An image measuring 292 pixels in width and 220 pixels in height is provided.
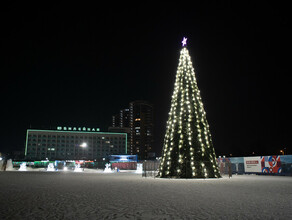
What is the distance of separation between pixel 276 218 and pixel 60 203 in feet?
20.6

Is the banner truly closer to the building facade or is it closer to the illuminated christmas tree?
the illuminated christmas tree

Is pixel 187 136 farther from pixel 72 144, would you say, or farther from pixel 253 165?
pixel 72 144

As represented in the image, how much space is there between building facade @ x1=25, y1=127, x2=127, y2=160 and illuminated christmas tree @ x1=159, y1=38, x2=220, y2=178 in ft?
368

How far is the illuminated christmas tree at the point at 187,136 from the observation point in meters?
19.9

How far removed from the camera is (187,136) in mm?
20719

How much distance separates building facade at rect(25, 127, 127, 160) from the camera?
134 meters

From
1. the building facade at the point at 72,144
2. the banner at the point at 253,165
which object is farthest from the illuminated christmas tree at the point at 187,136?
the building facade at the point at 72,144

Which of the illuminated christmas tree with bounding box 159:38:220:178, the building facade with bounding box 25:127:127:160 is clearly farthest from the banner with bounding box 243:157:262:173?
the building facade with bounding box 25:127:127:160

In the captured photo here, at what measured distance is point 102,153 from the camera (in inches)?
5920

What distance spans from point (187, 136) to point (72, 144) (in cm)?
13047

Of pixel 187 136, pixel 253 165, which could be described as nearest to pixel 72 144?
pixel 253 165

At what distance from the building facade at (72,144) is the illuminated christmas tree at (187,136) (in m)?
112

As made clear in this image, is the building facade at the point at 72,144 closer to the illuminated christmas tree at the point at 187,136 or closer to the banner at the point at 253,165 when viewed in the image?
the banner at the point at 253,165

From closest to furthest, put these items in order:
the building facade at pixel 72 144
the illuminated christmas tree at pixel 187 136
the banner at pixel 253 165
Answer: the illuminated christmas tree at pixel 187 136 < the banner at pixel 253 165 < the building facade at pixel 72 144
